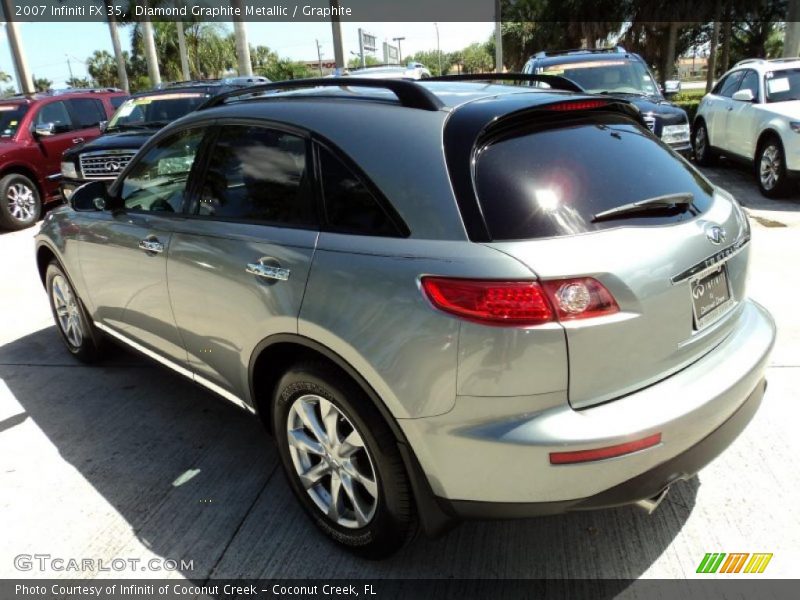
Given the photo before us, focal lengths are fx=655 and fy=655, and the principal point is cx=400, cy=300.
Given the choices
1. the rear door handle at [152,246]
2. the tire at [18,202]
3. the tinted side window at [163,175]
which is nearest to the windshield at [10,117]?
the tire at [18,202]

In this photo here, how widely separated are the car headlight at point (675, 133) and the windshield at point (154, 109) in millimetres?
6362

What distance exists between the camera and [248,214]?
9.23ft

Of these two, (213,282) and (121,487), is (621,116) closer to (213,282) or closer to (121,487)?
(213,282)

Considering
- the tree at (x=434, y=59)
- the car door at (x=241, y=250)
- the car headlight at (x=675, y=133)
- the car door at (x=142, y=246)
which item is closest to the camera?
the car door at (x=241, y=250)

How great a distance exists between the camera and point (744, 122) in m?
9.36

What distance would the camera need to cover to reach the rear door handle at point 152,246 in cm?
324

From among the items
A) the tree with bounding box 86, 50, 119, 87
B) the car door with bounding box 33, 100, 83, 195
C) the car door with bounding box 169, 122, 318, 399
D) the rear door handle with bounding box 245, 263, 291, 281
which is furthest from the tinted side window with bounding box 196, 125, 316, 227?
the tree with bounding box 86, 50, 119, 87

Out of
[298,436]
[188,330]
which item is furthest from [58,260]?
[298,436]

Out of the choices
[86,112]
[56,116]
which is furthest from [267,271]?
[86,112]

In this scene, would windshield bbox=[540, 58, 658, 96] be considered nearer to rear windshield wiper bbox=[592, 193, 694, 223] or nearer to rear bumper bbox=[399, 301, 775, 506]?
rear windshield wiper bbox=[592, 193, 694, 223]

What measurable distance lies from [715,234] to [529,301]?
0.89 meters

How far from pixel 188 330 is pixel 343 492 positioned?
1160 mm

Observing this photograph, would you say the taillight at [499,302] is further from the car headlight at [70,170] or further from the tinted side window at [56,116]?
the tinted side window at [56,116]

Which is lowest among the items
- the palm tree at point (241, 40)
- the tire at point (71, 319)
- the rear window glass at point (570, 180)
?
the tire at point (71, 319)
